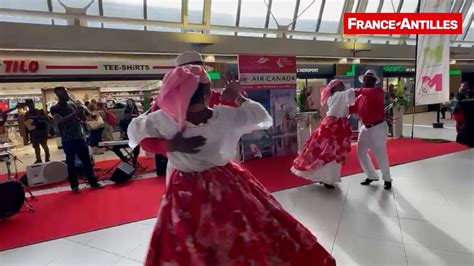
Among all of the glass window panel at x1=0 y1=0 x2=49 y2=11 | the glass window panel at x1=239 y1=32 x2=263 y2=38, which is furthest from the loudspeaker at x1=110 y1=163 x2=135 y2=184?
the glass window panel at x1=239 y1=32 x2=263 y2=38

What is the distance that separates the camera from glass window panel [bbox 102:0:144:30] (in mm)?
9834

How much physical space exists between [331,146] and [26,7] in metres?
8.87

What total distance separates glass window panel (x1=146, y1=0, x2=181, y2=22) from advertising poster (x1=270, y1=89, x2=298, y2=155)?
558 centimetres

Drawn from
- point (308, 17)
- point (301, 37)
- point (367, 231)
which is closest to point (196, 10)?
point (301, 37)

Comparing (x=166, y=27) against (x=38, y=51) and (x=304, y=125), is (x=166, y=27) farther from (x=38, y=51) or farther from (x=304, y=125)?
(x=304, y=125)

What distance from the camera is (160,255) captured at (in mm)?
1430

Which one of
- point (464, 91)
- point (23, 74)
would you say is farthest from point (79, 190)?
point (464, 91)

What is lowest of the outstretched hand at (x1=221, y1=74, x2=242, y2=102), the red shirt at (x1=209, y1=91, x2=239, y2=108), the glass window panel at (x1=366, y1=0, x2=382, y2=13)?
the red shirt at (x1=209, y1=91, x2=239, y2=108)

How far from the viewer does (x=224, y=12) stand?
11.5 meters

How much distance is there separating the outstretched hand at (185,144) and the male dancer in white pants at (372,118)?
2.94 metres

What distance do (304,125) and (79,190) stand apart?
448 centimetres

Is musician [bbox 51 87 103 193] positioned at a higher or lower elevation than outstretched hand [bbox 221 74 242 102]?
lower

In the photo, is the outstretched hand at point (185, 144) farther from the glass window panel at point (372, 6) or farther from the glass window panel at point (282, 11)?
the glass window panel at point (372, 6)

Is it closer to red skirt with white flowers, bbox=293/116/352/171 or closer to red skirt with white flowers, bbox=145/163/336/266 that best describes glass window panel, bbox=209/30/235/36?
red skirt with white flowers, bbox=293/116/352/171
